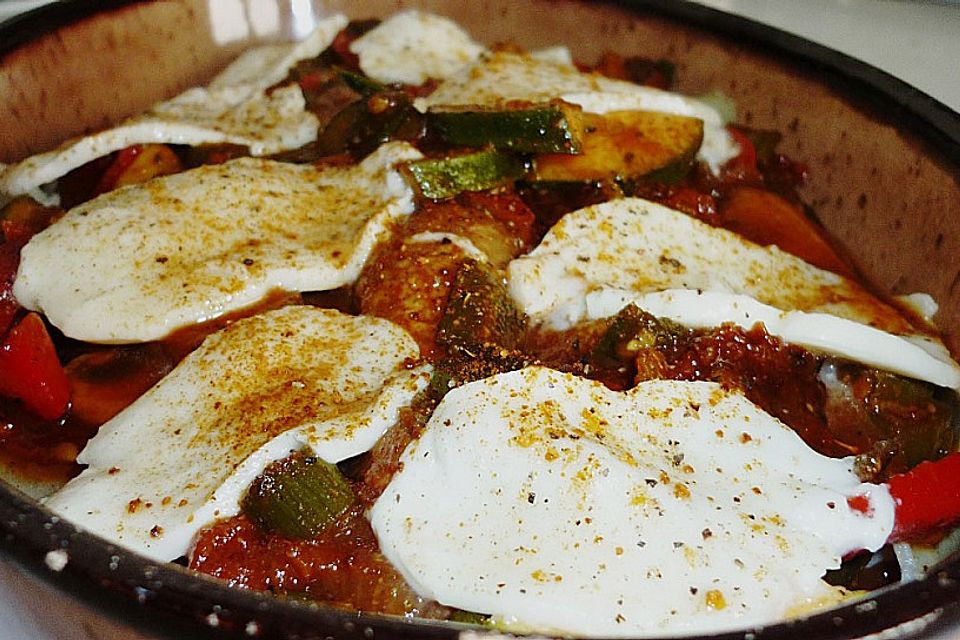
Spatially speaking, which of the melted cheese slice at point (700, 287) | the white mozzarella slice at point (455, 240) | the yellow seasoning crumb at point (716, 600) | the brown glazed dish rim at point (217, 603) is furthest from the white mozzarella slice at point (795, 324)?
the brown glazed dish rim at point (217, 603)

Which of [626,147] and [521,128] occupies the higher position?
[521,128]

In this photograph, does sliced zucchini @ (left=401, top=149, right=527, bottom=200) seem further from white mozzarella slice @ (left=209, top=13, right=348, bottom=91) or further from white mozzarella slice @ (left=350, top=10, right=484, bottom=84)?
white mozzarella slice @ (left=209, top=13, right=348, bottom=91)

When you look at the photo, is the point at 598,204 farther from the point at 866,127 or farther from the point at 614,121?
the point at 866,127

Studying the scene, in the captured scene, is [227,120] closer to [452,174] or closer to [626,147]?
[452,174]

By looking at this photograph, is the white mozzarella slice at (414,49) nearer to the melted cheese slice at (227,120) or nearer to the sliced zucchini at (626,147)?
the melted cheese slice at (227,120)

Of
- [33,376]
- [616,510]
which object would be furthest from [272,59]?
[616,510]

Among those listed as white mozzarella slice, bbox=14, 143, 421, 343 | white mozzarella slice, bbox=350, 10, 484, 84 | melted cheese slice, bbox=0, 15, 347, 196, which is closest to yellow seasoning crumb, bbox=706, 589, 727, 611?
white mozzarella slice, bbox=14, 143, 421, 343
